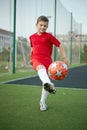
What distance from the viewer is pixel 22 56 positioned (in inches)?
531

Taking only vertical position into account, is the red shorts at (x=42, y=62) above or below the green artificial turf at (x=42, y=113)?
above

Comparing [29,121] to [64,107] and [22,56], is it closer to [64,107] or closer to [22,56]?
[64,107]

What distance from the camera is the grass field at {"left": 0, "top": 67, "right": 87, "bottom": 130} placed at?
11.1 ft

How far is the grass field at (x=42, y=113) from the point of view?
3396 millimetres

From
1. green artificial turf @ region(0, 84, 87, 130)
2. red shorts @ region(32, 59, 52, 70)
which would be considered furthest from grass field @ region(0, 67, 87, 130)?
red shorts @ region(32, 59, 52, 70)

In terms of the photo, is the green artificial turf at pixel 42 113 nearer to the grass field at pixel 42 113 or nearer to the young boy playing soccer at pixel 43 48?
the grass field at pixel 42 113

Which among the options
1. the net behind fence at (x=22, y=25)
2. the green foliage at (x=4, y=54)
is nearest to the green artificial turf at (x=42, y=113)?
the green foliage at (x=4, y=54)

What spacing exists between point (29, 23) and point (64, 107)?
9.00 meters

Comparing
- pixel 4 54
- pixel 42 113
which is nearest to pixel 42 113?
pixel 42 113

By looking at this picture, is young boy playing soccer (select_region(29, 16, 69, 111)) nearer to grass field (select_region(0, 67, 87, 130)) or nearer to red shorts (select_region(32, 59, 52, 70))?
red shorts (select_region(32, 59, 52, 70))

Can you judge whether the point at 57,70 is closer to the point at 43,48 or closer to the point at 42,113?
the point at 43,48

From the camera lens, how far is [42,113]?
412cm

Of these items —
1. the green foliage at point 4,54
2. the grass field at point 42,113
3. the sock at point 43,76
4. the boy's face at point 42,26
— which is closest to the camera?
the grass field at point 42,113

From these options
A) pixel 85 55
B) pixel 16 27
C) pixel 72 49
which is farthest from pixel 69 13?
pixel 16 27
